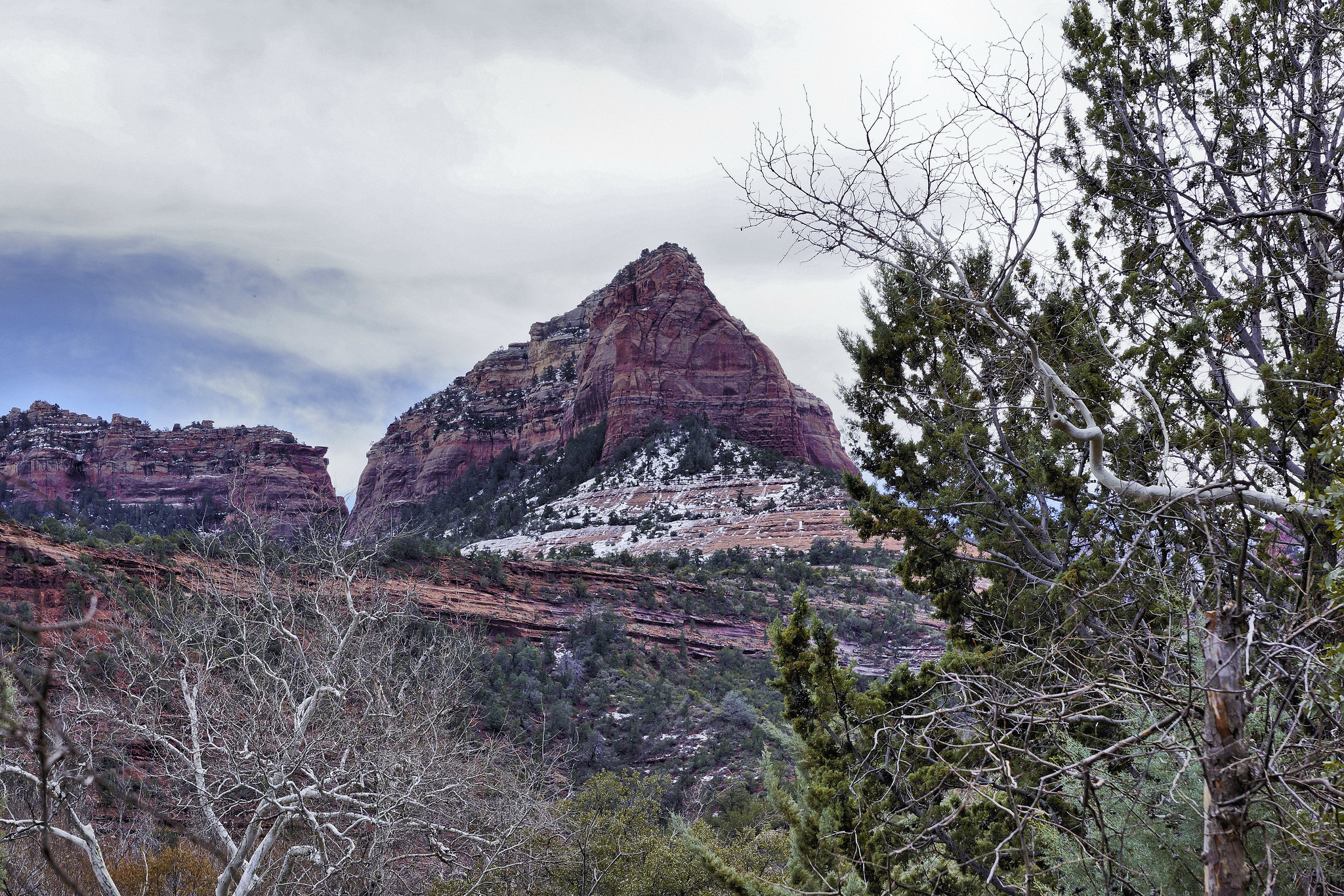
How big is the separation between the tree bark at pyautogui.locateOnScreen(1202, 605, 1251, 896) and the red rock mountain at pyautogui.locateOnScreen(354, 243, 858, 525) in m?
66.0

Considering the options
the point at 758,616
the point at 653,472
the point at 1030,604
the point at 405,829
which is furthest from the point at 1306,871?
the point at 653,472

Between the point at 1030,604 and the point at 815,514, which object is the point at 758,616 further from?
the point at 1030,604

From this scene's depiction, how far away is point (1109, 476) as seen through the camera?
13.5 feet

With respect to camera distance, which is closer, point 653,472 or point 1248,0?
point 1248,0

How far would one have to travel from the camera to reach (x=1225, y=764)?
2.47 meters

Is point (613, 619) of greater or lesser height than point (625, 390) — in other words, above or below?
below

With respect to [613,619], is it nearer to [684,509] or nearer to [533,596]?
[533,596]

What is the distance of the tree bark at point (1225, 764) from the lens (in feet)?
7.77

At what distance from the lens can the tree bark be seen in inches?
93.2

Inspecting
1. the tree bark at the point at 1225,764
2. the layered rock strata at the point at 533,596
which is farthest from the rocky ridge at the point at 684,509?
the tree bark at the point at 1225,764

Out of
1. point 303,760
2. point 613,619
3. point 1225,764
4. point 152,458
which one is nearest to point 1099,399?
point 1225,764

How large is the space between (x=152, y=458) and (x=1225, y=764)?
363ft

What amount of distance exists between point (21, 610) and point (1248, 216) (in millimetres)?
17796

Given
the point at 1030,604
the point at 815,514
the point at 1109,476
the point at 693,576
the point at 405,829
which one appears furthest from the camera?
the point at 815,514
